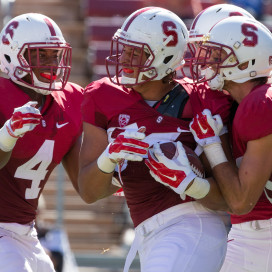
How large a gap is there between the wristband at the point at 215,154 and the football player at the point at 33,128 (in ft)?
2.93

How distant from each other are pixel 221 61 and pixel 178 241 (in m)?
0.92

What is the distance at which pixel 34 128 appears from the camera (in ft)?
13.6

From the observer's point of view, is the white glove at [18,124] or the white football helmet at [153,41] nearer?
the white glove at [18,124]

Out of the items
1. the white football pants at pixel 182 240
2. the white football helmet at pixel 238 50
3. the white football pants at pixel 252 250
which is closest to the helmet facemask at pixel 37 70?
the white football helmet at pixel 238 50

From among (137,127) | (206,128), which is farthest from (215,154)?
(137,127)

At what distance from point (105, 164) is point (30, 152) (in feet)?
2.18

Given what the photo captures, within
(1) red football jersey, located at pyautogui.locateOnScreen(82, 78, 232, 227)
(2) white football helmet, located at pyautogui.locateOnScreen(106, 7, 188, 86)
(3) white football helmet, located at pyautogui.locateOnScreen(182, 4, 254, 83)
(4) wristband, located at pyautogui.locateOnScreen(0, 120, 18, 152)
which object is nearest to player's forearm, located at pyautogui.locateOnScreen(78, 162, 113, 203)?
(1) red football jersey, located at pyautogui.locateOnScreen(82, 78, 232, 227)

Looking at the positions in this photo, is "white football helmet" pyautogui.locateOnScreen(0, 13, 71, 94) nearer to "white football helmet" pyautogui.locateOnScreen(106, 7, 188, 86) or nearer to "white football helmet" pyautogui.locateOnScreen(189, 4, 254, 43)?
"white football helmet" pyautogui.locateOnScreen(106, 7, 188, 86)

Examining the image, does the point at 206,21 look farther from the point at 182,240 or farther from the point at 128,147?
the point at 182,240

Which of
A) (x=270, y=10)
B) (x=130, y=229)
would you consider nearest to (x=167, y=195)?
(x=130, y=229)

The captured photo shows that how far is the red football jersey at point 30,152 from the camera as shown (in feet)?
13.5

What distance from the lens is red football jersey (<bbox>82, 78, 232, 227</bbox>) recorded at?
12.5ft

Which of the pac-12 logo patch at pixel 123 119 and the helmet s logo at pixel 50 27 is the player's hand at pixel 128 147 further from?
the helmet s logo at pixel 50 27

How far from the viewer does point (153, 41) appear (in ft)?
12.9
